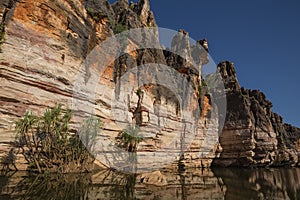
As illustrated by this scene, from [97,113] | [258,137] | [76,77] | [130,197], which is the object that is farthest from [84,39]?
[258,137]

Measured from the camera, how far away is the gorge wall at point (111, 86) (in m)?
13.2

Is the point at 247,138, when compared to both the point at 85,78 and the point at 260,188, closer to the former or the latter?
the point at 260,188

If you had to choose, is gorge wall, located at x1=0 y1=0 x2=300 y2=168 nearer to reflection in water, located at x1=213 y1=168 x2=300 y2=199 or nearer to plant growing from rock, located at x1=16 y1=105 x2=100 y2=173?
plant growing from rock, located at x1=16 y1=105 x2=100 y2=173

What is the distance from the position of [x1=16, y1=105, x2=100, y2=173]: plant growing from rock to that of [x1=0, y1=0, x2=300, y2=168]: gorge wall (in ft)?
2.96

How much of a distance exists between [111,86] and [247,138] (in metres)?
23.5

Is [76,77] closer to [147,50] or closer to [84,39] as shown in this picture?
[84,39]

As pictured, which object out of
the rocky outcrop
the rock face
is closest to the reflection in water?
the rocky outcrop

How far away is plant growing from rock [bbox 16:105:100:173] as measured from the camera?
12373 mm

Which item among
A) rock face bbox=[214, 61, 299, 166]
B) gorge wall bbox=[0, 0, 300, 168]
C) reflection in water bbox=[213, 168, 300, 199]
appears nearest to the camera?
reflection in water bbox=[213, 168, 300, 199]

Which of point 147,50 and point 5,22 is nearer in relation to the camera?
point 5,22

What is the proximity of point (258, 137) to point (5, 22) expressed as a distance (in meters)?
35.2

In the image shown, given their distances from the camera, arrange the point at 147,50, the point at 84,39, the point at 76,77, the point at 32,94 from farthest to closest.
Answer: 1. the point at 147,50
2. the point at 84,39
3. the point at 76,77
4. the point at 32,94

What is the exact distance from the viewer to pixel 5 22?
13.2 metres

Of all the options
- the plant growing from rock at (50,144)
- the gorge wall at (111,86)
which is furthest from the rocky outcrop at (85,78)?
the plant growing from rock at (50,144)
